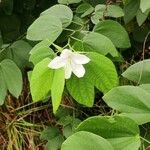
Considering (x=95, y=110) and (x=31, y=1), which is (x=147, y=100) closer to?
(x=95, y=110)

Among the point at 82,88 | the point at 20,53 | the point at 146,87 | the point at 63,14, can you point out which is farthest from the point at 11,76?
the point at 146,87

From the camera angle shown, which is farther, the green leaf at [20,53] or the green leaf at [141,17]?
the green leaf at [20,53]

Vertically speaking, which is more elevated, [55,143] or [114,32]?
[114,32]

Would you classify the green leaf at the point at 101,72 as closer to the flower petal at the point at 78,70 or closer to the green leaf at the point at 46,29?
the flower petal at the point at 78,70

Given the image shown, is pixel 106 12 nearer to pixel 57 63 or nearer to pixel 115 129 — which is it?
pixel 57 63

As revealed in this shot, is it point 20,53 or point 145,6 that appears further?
point 20,53

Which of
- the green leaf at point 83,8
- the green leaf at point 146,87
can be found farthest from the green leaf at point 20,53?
the green leaf at point 146,87
